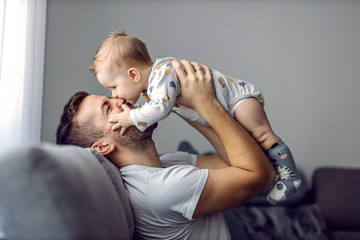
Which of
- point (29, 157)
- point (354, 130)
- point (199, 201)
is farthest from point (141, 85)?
point (354, 130)

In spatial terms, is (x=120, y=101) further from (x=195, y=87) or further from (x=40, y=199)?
(x=40, y=199)

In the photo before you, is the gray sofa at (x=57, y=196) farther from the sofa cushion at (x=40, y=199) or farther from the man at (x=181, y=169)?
the man at (x=181, y=169)

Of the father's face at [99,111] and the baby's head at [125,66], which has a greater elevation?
the baby's head at [125,66]

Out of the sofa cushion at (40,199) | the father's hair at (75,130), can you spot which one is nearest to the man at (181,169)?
the father's hair at (75,130)

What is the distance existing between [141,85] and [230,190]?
527mm

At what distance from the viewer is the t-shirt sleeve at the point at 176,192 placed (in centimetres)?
120

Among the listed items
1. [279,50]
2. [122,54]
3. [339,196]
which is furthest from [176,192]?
[279,50]

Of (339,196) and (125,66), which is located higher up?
(125,66)

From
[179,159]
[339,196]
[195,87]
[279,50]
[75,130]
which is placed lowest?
[339,196]

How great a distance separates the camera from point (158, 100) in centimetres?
130

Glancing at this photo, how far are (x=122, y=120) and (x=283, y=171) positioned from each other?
2.10 feet

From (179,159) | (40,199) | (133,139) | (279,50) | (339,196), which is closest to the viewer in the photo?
(40,199)

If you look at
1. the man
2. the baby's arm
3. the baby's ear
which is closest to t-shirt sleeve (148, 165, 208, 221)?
the man

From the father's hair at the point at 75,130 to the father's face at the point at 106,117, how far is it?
16mm
